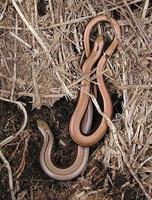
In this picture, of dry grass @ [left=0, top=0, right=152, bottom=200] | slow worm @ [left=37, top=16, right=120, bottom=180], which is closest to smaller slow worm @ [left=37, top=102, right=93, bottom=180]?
slow worm @ [left=37, top=16, right=120, bottom=180]

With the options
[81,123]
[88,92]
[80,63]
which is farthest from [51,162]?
[80,63]

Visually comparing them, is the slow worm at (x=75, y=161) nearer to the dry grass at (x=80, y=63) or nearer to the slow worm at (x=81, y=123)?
the slow worm at (x=81, y=123)

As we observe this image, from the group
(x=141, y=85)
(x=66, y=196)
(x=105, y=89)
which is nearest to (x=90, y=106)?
(x=105, y=89)

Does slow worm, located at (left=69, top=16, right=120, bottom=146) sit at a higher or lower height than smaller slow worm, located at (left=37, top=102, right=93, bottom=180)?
higher

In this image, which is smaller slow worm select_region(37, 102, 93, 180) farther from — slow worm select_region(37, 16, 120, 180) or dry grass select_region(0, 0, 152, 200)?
dry grass select_region(0, 0, 152, 200)

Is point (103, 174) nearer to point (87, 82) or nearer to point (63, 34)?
point (87, 82)

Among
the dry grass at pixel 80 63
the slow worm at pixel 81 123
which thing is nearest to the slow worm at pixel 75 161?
the slow worm at pixel 81 123

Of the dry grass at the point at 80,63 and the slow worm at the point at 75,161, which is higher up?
the dry grass at the point at 80,63

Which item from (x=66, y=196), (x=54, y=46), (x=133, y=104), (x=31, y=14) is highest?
(x=31, y=14)

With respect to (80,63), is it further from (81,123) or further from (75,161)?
(75,161)
